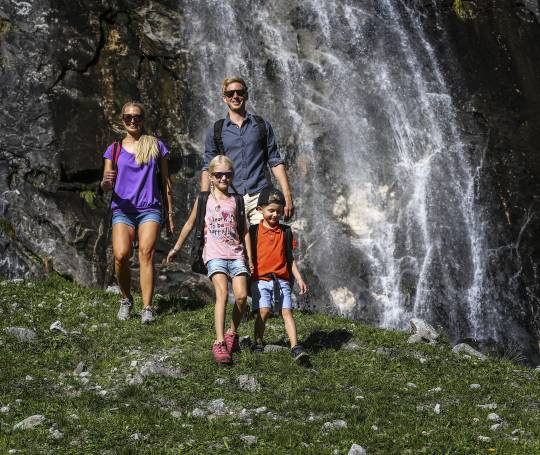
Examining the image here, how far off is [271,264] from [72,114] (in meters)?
8.95

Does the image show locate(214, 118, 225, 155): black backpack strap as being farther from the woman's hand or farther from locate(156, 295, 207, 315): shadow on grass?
locate(156, 295, 207, 315): shadow on grass

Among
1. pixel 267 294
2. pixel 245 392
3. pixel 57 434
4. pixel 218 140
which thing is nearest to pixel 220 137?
pixel 218 140

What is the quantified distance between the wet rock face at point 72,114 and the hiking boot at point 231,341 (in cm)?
632

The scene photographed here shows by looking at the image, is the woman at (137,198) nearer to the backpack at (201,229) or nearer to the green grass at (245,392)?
the green grass at (245,392)

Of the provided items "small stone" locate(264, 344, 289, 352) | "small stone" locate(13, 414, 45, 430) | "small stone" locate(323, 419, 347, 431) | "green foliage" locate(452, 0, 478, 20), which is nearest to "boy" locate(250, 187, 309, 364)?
"small stone" locate(264, 344, 289, 352)

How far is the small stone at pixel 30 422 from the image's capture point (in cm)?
646

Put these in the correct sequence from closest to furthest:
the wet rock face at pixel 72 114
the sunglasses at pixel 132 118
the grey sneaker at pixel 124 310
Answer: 1. the sunglasses at pixel 132 118
2. the grey sneaker at pixel 124 310
3. the wet rock face at pixel 72 114

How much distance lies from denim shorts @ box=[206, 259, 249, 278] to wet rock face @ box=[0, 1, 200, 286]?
639cm

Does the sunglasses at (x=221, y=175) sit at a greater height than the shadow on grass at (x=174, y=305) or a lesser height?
greater

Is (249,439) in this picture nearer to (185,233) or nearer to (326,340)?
(185,233)

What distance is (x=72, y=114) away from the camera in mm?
16375

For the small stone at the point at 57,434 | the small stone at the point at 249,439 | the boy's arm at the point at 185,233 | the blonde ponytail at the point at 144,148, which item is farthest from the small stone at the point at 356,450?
the blonde ponytail at the point at 144,148

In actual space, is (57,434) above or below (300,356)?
below

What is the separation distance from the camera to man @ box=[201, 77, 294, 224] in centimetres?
927
